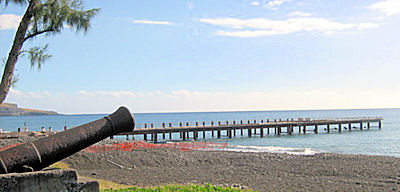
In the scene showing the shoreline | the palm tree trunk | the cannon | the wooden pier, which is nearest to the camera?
the cannon

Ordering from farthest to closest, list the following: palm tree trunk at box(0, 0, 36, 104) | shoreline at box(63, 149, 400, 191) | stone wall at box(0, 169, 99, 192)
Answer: shoreline at box(63, 149, 400, 191) → palm tree trunk at box(0, 0, 36, 104) → stone wall at box(0, 169, 99, 192)

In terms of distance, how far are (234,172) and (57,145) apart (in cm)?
1057

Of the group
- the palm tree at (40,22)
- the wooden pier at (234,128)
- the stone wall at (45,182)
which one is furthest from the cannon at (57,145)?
the wooden pier at (234,128)

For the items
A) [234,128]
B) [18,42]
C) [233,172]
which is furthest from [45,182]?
[234,128]

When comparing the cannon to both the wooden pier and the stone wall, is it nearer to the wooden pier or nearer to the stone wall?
the stone wall

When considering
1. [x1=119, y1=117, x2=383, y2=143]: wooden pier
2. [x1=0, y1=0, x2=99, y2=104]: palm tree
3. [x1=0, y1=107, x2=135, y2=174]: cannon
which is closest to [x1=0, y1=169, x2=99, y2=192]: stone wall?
[x1=0, y1=107, x2=135, y2=174]: cannon

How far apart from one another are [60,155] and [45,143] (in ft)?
1.02

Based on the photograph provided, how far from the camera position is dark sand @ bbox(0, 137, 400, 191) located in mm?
13289

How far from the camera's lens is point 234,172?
16109 millimetres

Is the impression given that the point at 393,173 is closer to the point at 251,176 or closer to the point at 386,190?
the point at 386,190

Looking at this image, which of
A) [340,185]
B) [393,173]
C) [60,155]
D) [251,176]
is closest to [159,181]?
[251,176]

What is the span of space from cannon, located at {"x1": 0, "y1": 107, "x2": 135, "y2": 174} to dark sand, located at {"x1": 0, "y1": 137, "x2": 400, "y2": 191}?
6.20 m

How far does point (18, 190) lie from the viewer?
19.2ft

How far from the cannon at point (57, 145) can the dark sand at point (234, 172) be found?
620cm
